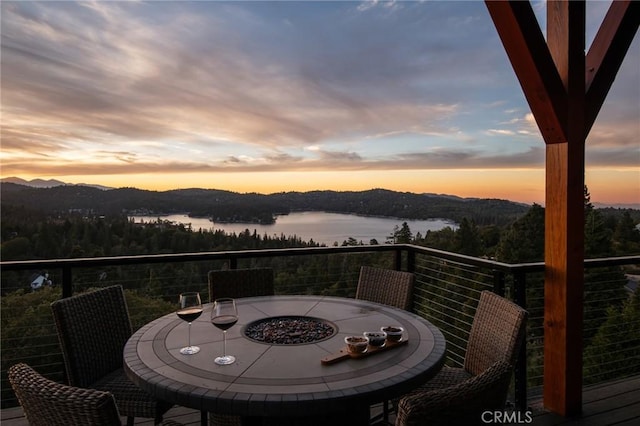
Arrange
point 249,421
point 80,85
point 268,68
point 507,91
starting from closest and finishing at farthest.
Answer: point 249,421 < point 80,85 < point 268,68 < point 507,91

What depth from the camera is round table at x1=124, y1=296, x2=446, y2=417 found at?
4.48 ft

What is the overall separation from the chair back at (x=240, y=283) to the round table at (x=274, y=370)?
80cm

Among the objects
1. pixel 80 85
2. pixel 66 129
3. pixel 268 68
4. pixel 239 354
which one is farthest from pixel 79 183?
pixel 239 354

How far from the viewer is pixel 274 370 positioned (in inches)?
61.9

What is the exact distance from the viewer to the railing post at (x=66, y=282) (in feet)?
9.80

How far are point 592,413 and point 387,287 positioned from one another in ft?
5.57

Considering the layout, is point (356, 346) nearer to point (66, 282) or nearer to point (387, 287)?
point (387, 287)

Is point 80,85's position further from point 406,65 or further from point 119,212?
point 406,65

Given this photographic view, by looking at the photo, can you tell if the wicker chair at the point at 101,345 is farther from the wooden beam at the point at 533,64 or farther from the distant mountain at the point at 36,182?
the distant mountain at the point at 36,182

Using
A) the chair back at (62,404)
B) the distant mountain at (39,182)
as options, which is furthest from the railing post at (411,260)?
the distant mountain at (39,182)

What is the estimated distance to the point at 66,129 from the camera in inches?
242

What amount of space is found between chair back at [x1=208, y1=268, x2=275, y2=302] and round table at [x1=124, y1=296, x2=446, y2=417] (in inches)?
31.4

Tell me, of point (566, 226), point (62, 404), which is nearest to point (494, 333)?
point (566, 226)

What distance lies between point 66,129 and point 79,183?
1.22m
